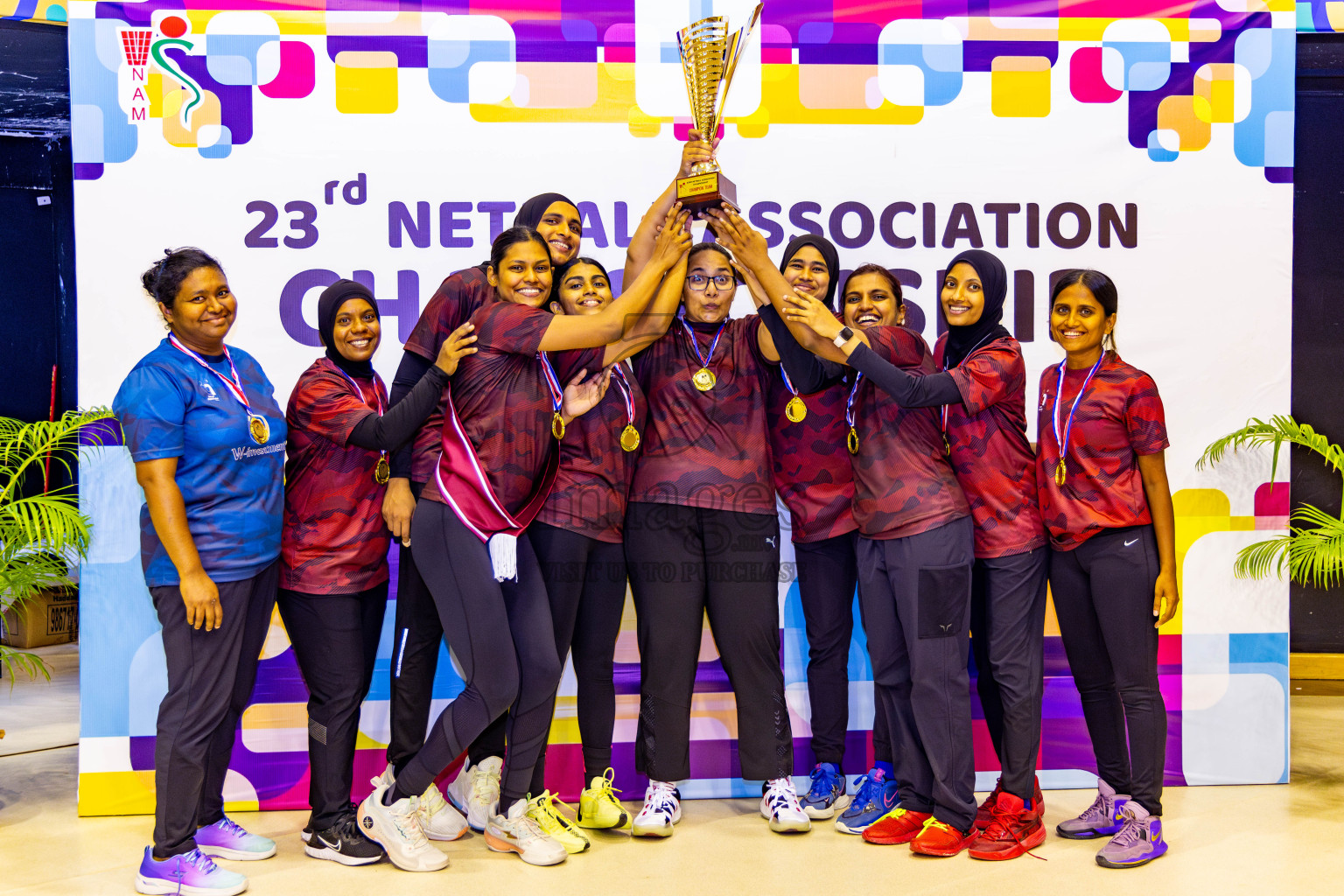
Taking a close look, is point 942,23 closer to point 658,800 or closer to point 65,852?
point 658,800

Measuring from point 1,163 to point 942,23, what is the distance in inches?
229

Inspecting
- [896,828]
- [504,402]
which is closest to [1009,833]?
[896,828]

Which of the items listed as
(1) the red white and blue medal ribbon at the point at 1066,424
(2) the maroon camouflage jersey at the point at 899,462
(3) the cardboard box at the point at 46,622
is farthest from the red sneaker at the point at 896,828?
(3) the cardboard box at the point at 46,622

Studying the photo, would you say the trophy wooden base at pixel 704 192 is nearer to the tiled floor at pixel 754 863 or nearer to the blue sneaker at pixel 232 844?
the tiled floor at pixel 754 863

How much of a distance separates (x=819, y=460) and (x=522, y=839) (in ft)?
5.03

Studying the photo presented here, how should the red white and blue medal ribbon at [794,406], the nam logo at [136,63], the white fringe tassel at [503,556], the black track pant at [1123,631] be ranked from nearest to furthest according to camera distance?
the white fringe tassel at [503,556]
the black track pant at [1123,631]
the red white and blue medal ribbon at [794,406]
the nam logo at [136,63]

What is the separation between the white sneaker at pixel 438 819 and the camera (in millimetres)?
3121

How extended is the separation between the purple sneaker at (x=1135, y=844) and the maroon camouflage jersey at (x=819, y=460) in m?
1.24

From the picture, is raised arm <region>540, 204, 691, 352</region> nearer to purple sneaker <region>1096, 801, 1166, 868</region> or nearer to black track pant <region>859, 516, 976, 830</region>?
black track pant <region>859, 516, 976, 830</region>

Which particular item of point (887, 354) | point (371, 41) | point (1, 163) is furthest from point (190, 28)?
point (1, 163)

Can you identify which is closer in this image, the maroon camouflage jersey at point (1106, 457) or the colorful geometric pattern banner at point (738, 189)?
the maroon camouflage jersey at point (1106, 457)

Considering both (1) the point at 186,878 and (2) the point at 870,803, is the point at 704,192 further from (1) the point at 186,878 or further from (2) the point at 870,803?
(1) the point at 186,878

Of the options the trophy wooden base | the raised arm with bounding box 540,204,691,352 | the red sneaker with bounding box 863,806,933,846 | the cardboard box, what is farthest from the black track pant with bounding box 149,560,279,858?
the cardboard box

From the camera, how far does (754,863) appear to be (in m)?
2.96
